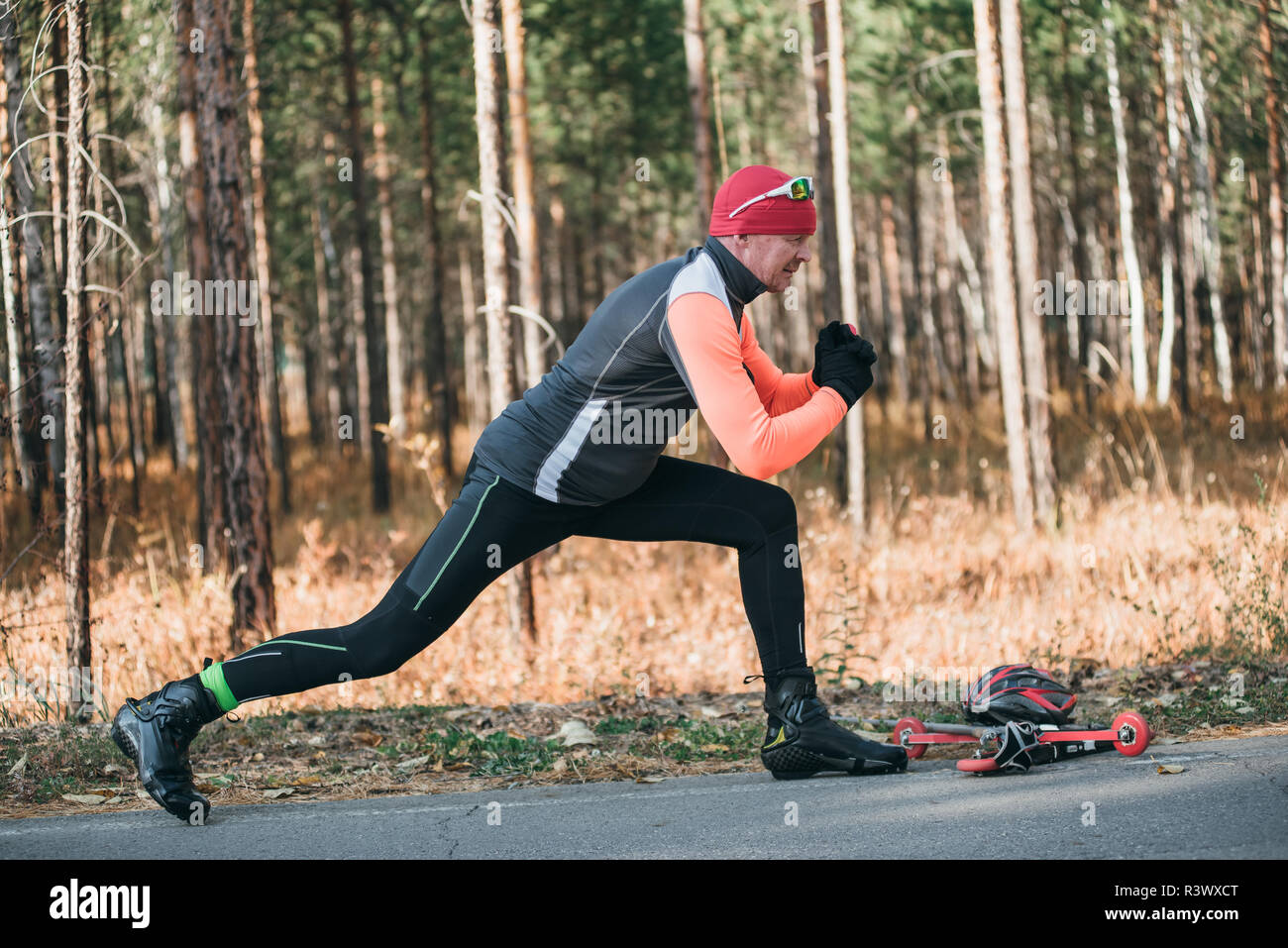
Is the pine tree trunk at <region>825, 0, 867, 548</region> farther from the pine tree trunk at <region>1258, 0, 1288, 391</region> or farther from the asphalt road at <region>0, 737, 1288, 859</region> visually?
the asphalt road at <region>0, 737, 1288, 859</region>

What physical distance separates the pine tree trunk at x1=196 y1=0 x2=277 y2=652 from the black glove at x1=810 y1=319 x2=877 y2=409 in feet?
19.4

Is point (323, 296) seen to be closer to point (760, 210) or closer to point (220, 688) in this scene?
point (220, 688)

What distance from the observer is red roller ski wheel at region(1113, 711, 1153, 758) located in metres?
4.59

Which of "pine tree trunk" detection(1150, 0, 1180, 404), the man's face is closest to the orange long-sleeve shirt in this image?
the man's face

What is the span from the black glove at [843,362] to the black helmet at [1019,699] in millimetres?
1481

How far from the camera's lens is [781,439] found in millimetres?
3895

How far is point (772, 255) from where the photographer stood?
161 inches

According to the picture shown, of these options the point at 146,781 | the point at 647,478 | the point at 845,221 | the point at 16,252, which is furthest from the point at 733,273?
the point at 845,221

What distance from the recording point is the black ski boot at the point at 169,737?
4164 millimetres

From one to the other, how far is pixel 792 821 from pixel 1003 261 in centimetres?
951

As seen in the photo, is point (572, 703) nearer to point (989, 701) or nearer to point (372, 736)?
point (372, 736)
